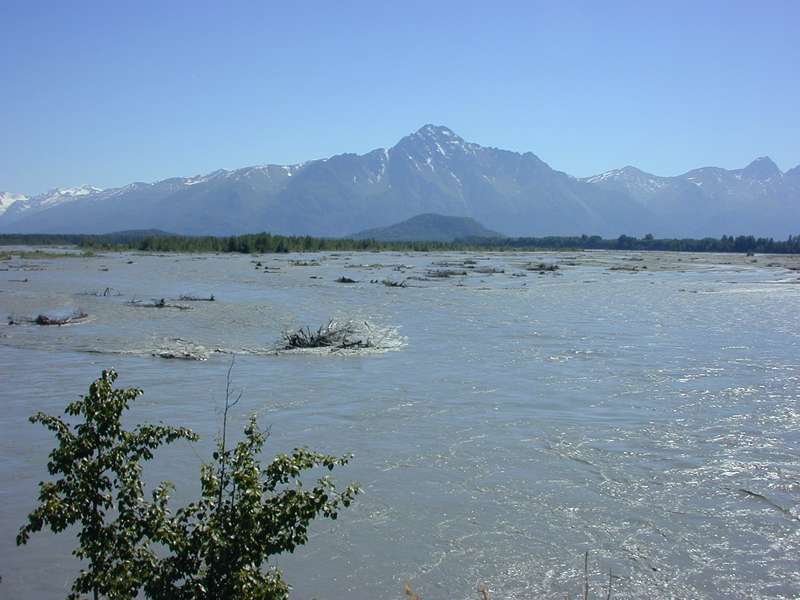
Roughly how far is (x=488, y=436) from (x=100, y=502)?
7.07 metres

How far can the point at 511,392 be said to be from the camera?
13.6m

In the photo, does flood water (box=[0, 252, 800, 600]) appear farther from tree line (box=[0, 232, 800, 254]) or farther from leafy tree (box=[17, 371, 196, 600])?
tree line (box=[0, 232, 800, 254])

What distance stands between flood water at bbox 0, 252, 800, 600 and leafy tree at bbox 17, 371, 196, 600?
211cm

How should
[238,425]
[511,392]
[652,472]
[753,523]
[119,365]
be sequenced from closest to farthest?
1. [753,523]
2. [652,472]
3. [238,425]
4. [511,392]
5. [119,365]

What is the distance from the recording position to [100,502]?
4602mm

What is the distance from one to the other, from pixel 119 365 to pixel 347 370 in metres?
5.01

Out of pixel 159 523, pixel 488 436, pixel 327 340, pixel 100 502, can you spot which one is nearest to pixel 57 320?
pixel 327 340

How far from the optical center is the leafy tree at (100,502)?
4398mm

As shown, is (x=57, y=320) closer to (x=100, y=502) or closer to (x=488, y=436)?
(x=488, y=436)

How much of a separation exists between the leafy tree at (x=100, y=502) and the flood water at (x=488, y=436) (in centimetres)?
211

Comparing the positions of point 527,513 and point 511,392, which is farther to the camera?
point 511,392

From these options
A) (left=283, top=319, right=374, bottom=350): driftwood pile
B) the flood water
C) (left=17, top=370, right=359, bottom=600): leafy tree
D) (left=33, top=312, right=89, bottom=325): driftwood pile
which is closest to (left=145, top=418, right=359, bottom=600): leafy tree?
(left=17, top=370, right=359, bottom=600): leafy tree

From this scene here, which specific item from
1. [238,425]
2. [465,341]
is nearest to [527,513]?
[238,425]

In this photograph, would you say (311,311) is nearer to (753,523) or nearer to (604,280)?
(753,523)
